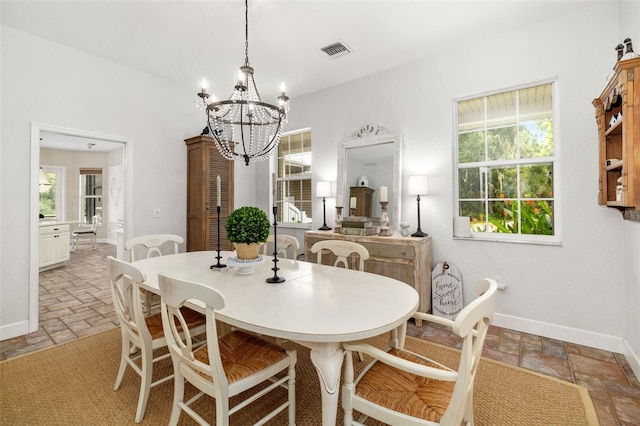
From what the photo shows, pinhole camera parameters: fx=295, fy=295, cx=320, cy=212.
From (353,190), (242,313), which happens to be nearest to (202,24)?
(353,190)

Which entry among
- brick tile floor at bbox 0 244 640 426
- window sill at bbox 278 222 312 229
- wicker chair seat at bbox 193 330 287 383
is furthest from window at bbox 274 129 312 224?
wicker chair seat at bbox 193 330 287 383

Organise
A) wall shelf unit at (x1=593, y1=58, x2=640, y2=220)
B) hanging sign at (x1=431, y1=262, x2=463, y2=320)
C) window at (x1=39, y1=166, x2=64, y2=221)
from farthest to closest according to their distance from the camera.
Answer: window at (x1=39, y1=166, x2=64, y2=221) < hanging sign at (x1=431, y1=262, x2=463, y2=320) < wall shelf unit at (x1=593, y1=58, x2=640, y2=220)

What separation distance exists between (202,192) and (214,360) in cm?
311

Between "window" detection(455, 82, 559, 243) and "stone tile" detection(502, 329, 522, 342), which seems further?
"window" detection(455, 82, 559, 243)

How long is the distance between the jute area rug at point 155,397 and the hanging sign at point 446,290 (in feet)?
2.60

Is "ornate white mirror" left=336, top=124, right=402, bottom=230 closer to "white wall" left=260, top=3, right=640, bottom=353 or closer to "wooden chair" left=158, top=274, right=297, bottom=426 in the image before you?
"white wall" left=260, top=3, right=640, bottom=353

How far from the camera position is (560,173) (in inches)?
107

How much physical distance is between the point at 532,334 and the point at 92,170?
10679 millimetres

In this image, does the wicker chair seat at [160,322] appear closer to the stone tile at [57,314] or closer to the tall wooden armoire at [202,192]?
the tall wooden armoire at [202,192]

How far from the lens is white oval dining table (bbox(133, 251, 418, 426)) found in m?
1.25

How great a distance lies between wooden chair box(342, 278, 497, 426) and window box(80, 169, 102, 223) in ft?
32.7

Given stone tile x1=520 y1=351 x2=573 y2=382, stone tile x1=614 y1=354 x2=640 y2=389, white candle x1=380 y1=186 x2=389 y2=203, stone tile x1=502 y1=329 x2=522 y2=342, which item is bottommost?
stone tile x1=520 y1=351 x2=573 y2=382

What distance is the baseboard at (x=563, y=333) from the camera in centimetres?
250

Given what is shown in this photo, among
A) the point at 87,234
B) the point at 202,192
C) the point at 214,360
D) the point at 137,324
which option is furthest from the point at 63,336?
the point at 87,234
